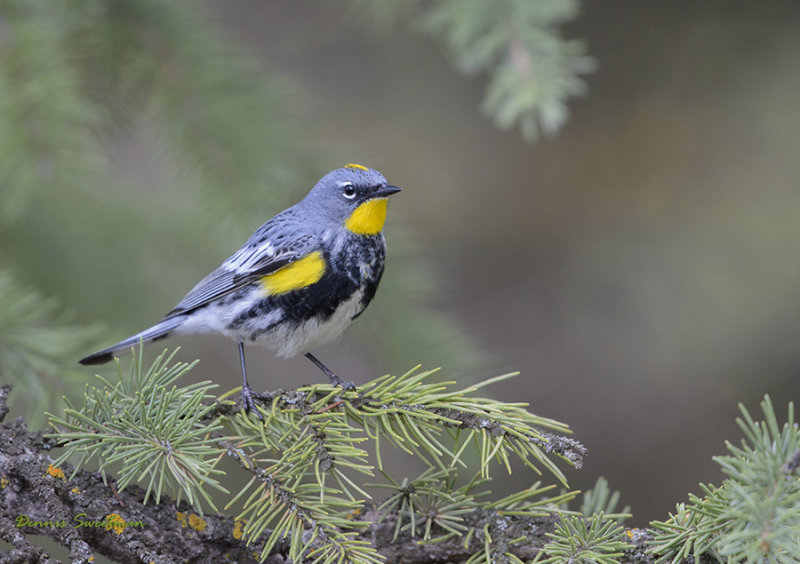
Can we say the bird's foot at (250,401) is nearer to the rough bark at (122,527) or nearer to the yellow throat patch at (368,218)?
the rough bark at (122,527)

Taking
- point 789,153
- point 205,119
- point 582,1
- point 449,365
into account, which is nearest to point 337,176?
point 205,119

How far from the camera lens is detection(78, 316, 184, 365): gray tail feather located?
2684 mm

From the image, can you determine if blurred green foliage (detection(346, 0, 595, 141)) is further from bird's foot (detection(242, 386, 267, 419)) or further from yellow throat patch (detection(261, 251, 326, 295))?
bird's foot (detection(242, 386, 267, 419))

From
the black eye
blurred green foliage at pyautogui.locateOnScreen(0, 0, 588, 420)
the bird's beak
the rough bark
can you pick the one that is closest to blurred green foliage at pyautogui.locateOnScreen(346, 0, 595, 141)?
blurred green foliage at pyautogui.locateOnScreen(0, 0, 588, 420)

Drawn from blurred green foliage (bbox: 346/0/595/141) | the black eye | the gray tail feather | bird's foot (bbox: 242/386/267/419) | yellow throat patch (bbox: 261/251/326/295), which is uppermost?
blurred green foliage (bbox: 346/0/595/141)

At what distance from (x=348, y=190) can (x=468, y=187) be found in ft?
10.3

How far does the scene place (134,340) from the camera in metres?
2.81

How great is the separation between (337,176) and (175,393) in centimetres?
158

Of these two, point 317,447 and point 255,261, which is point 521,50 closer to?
point 255,261

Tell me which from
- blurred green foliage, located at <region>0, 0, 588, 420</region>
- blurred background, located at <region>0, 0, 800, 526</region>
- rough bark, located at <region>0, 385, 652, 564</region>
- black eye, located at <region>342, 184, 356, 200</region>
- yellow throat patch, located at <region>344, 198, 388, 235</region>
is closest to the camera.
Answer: rough bark, located at <region>0, 385, 652, 564</region>

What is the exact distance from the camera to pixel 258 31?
5535mm

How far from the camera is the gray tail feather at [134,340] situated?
2684 millimetres

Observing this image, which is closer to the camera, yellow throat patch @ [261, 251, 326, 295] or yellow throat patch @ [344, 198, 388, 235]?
yellow throat patch @ [261, 251, 326, 295]

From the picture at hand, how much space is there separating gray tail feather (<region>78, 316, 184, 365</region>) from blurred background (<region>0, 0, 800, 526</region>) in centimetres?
7
